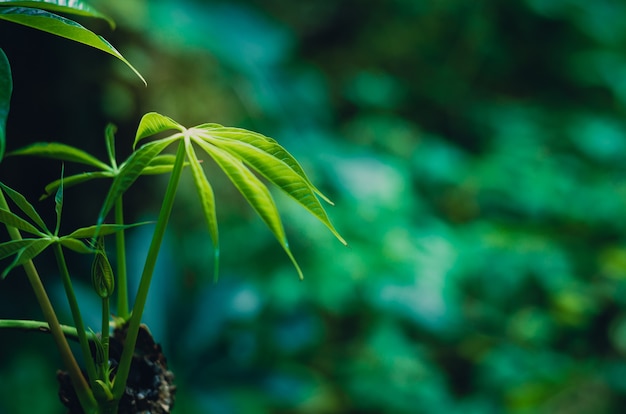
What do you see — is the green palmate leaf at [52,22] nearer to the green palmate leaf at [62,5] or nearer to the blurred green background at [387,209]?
the green palmate leaf at [62,5]

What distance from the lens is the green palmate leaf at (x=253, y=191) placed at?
27 cm

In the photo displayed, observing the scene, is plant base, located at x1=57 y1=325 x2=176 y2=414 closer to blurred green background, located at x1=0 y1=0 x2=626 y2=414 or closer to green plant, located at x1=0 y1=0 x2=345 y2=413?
green plant, located at x1=0 y1=0 x2=345 y2=413

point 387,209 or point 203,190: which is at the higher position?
point 387,209

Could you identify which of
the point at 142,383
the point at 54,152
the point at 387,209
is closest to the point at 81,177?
the point at 54,152

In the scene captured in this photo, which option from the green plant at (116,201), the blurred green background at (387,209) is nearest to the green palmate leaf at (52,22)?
the green plant at (116,201)

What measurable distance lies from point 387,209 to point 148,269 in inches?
54.6

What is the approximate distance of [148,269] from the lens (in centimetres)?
27

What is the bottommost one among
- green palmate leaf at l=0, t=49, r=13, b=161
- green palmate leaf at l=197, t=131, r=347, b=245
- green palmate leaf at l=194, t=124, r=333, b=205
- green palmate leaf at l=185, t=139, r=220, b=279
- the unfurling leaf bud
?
the unfurling leaf bud

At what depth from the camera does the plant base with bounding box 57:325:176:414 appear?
0.31 metres

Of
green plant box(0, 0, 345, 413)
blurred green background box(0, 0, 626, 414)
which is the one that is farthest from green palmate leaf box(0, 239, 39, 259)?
blurred green background box(0, 0, 626, 414)

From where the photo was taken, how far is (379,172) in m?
1.64

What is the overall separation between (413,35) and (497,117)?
0.51 meters

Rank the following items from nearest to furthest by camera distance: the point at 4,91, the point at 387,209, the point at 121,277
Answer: the point at 4,91 → the point at 121,277 → the point at 387,209

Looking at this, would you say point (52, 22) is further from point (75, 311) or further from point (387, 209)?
point (387, 209)
